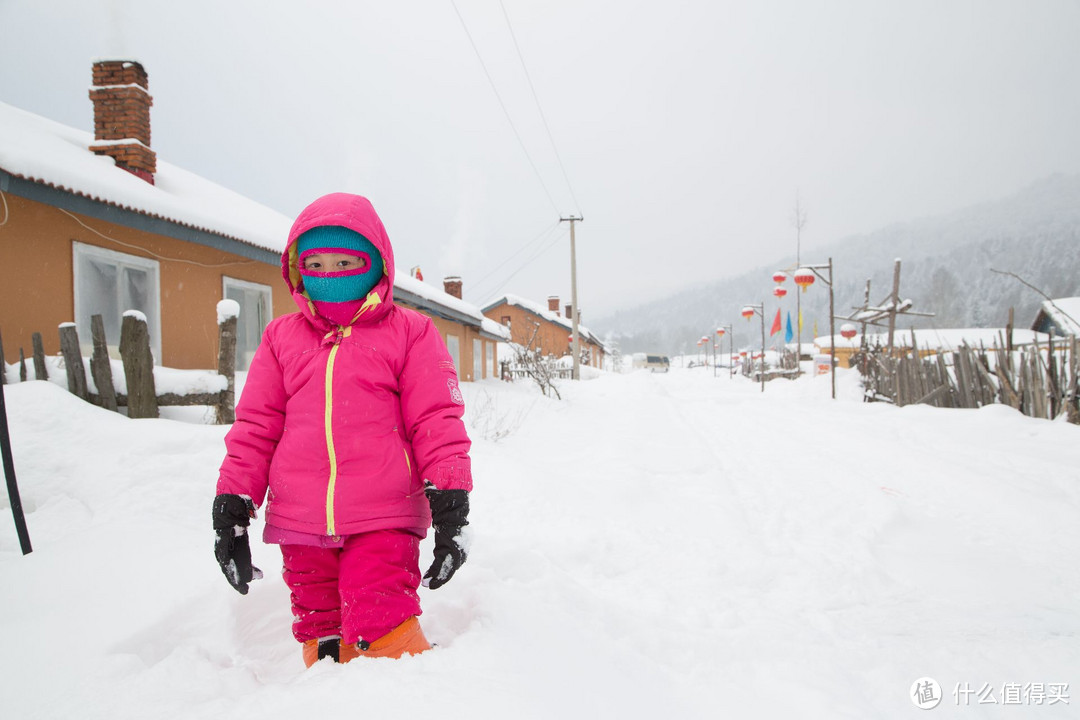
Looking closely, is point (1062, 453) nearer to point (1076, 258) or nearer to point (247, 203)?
point (247, 203)

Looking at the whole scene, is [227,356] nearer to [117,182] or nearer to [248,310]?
[117,182]

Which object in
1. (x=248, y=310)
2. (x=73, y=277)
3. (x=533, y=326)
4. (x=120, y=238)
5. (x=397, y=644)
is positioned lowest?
(x=397, y=644)

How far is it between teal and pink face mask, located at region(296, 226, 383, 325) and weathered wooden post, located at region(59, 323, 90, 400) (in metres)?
3.50

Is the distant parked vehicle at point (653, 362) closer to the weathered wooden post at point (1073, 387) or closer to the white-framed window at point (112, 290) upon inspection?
the weathered wooden post at point (1073, 387)

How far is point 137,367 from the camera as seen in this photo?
14.3 ft

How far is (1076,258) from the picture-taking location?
7125cm

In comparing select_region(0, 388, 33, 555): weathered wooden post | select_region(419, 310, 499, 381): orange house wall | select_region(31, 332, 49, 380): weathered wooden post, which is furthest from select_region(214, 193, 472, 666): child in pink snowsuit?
select_region(419, 310, 499, 381): orange house wall

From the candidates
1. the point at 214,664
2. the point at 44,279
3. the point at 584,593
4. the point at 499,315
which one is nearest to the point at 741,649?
the point at 584,593

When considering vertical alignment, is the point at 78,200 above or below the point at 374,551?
above

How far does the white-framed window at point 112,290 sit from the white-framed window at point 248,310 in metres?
1.23

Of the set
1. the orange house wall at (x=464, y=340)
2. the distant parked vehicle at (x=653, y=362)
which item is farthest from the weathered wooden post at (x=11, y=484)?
the distant parked vehicle at (x=653, y=362)

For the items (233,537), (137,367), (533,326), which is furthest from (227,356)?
(533,326)

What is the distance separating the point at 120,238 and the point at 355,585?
6787mm

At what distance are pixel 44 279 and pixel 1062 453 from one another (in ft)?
35.8
